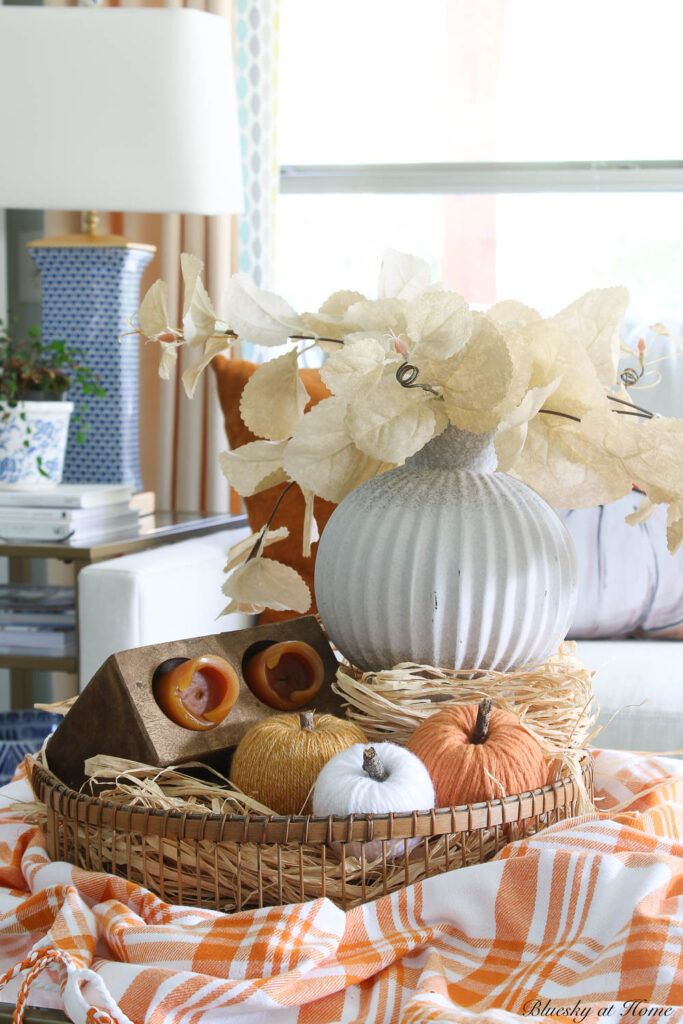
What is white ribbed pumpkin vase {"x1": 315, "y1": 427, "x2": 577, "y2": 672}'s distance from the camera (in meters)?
0.69

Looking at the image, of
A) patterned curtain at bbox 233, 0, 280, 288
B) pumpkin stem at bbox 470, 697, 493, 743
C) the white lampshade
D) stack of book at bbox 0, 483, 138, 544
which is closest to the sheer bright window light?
the white lampshade

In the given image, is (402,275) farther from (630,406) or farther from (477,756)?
(477,756)

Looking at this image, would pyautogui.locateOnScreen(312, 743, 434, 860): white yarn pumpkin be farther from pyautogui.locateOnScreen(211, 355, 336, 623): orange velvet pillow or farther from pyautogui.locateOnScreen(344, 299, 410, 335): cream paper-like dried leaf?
pyautogui.locateOnScreen(211, 355, 336, 623): orange velvet pillow

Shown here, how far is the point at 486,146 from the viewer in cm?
244

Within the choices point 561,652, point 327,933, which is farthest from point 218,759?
point 561,652

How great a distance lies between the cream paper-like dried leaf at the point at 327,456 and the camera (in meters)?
0.71

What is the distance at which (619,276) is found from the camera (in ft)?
7.97

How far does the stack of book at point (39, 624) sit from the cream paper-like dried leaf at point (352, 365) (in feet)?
3.40

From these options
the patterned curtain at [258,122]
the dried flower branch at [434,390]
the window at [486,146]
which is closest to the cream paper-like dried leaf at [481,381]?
the dried flower branch at [434,390]

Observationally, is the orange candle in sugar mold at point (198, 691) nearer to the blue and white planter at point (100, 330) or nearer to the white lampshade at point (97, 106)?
the white lampshade at point (97, 106)

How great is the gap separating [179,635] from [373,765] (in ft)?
2.91

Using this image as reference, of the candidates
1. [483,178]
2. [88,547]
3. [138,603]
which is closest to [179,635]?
[138,603]

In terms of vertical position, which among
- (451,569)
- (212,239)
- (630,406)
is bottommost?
(451,569)

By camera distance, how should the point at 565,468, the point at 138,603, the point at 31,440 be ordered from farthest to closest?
1. the point at 31,440
2. the point at 138,603
3. the point at 565,468
